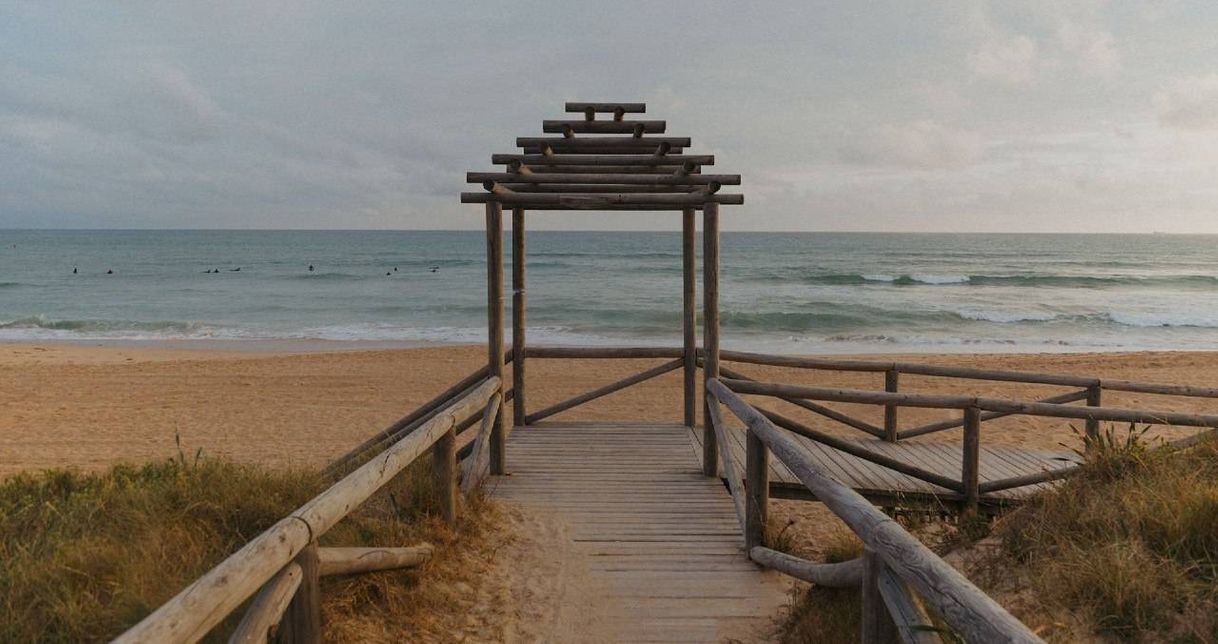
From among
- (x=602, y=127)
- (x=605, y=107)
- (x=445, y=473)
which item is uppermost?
(x=605, y=107)

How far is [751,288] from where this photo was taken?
40656 millimetres

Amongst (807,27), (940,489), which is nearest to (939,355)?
(807,27)

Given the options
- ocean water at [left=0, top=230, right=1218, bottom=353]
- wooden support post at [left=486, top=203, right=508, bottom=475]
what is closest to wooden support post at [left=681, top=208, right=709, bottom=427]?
wooden support post at [left=486, top=203, right=508, bottom=475]

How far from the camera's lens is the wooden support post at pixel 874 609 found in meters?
2.59

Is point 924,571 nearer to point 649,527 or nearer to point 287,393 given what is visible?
point 649,527

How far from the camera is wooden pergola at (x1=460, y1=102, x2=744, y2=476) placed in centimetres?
599

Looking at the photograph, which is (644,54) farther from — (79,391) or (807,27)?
(79,391)

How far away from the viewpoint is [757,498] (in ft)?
14.8

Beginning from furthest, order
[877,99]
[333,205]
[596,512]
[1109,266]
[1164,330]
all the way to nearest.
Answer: [333,205] < [1109,266] < [877,99] < [1164,330] < [596,512]

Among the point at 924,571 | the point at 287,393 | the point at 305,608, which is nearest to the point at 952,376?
the point at 924,571

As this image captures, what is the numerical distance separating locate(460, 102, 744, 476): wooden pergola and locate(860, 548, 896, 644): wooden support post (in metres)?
3.61

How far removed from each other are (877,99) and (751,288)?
40.5ft

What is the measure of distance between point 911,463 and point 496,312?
13.9ft

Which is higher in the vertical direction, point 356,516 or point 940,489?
point 356,516
